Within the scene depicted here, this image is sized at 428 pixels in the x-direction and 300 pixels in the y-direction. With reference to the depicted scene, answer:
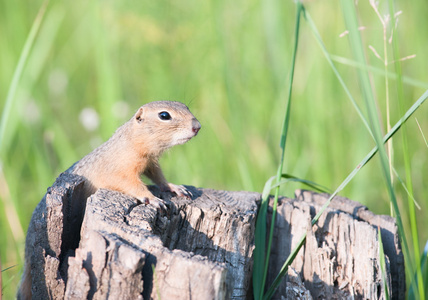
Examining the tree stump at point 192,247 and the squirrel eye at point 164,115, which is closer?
the tree stump at point 192,247

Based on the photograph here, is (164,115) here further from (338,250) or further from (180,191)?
(338,250)

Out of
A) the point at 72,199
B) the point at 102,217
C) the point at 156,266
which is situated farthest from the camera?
the point at 72,199

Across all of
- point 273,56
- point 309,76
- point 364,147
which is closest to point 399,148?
point 364,147

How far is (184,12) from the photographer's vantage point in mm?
5914

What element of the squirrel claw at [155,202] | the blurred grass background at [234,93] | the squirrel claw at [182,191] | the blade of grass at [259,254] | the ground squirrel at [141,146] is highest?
the blurred grass background at [234,93]

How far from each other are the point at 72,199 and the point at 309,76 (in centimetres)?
327

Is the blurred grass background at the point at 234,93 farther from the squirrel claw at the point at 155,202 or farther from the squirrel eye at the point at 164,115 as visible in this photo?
the squirrel claw at the point at 155,202

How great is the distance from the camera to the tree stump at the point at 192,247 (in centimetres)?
212

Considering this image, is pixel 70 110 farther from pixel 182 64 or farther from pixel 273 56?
pixel 273 56

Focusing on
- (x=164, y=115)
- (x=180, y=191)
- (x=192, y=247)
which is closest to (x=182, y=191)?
(x=180, y=191)

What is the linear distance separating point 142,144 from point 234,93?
6.18 feet

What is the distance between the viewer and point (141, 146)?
A: 3592mm

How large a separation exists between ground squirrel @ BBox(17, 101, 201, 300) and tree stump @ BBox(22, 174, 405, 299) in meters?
0.23

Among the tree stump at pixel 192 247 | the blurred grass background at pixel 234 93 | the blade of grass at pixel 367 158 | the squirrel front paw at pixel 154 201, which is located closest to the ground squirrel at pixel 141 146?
the tree stump at pixel 192 247
